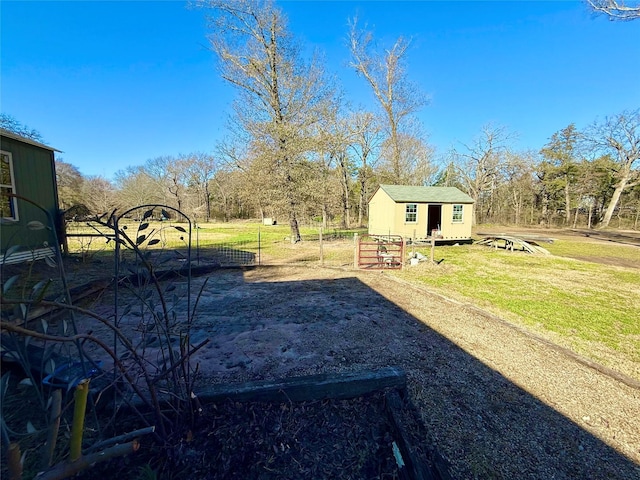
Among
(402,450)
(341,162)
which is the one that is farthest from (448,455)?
(341,162)

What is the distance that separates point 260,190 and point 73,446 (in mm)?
12704

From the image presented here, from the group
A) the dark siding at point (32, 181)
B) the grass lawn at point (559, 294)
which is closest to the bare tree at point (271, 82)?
the dark siding at point (32, 181)

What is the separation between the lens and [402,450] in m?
1.56

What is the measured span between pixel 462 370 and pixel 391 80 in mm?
21293

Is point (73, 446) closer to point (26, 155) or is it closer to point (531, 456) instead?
point (531, 456)

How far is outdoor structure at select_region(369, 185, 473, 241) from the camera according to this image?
13211 millimetres

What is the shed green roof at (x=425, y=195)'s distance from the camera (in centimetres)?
1327

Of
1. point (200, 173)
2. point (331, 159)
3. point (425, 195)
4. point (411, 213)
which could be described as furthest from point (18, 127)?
point (425, 195)

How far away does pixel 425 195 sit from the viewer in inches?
539

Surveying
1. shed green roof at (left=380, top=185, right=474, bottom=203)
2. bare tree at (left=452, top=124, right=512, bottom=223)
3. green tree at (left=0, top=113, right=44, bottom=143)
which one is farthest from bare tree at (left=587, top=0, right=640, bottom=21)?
green tree at (left=0, top=113, right=44, bottom=143)

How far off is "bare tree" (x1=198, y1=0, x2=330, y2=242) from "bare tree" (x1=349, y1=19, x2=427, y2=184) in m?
8.05

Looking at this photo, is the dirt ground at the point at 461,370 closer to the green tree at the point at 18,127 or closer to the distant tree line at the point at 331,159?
the distant tree line at the point at 331,159

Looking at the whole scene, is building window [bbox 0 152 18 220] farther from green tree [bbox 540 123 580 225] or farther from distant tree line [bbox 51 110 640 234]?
green tree [bbox 540 123 580 225]

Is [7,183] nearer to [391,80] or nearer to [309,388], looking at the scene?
[309,388]
